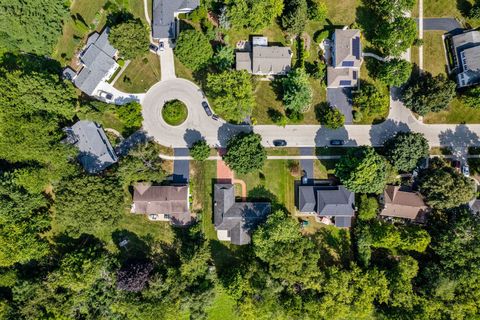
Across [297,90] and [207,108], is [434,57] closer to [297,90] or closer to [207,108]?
[297,90]

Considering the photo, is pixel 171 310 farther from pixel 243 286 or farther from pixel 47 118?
pixel 47 118

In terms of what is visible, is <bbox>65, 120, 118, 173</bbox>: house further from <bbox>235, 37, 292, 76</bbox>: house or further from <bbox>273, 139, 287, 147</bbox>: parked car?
<bbox>273, 139, 287, 147</bbox>: parked car

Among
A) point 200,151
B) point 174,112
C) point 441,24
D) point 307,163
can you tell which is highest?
point 441,24

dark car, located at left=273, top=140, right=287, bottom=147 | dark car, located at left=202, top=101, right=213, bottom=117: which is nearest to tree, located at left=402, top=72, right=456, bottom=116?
dark car, located at left=273, top=140, right=287, bottom=147

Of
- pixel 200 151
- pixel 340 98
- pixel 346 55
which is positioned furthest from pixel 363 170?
pixel 200 151

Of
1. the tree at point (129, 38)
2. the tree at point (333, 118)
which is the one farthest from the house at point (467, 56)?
the tree at point (129, 38)
